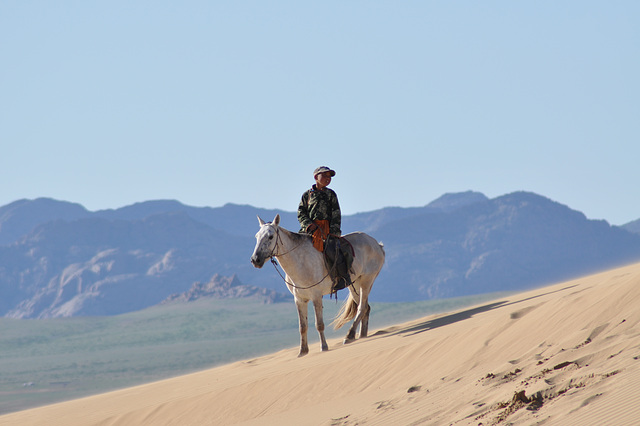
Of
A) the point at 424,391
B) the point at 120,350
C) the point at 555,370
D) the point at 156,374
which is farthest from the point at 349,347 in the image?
the point at 120,350

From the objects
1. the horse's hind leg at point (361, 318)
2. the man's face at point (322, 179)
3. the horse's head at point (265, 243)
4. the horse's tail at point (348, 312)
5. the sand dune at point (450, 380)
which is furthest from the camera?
the horse's tail at point (348, 312)

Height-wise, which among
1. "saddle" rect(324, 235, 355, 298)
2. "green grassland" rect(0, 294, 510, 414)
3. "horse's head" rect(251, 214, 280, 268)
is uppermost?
"horse's head" rect(251, 214, 280, 268)

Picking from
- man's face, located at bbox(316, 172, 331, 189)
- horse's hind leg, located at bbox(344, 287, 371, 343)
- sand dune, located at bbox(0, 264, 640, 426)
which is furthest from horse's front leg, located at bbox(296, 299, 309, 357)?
man's face, located at bbox(316, 172, 331, 189)

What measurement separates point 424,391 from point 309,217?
4.77 metres

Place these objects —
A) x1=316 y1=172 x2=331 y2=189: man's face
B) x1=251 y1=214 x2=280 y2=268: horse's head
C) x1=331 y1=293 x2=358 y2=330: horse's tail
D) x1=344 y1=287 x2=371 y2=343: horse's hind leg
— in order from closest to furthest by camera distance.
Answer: x1=251 y1=214 x2=280 y2=268: horse's head < x1=316 y1=172 x2=331 y2=189: man's face < x1=344 y1=287 x2=371 y2=343: horse's hind leg < x1=331 y1=293 x2=358 y2=330: horse's tail

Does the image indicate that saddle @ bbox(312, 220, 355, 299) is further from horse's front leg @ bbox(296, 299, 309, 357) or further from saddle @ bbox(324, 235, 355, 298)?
horse's front leg @ bbox(296, 299, 309, 357)

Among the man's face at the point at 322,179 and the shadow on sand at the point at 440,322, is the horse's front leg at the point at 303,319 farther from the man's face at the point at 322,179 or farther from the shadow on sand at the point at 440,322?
the man's face at the point at 322,179

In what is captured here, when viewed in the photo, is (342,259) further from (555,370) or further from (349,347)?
(555,370)

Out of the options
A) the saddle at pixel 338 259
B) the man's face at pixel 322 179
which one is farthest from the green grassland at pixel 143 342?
the man's face at pixel 322 179

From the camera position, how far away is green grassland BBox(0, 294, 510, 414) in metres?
58.7

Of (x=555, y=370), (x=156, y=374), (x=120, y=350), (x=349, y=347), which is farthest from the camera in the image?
(x=120, y=350)

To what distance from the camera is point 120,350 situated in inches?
3524

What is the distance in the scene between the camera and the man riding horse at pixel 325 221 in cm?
1408

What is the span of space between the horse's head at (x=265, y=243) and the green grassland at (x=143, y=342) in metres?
28.6
